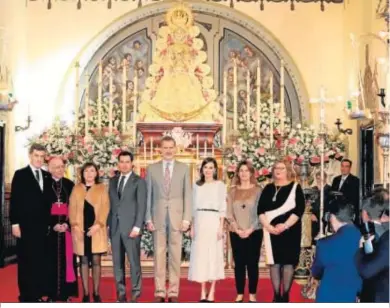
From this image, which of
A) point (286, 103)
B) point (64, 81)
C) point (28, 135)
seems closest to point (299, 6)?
point (286, 103)

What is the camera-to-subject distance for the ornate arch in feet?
41.4

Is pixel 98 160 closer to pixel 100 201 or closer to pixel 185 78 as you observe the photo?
pixel 100 201

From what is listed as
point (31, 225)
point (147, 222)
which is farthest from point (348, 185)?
point (31, 225)

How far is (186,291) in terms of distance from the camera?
318 inches

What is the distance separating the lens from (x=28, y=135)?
12305 mm

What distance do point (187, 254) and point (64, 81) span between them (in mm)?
4547

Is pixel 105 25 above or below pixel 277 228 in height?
above

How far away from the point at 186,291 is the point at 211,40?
5.59 m

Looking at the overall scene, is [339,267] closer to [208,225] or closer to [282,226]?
[282,226]

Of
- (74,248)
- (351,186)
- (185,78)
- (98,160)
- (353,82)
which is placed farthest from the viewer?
(353,82)

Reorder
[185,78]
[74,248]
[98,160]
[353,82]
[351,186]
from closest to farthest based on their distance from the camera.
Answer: [74,248], [98,160], [351,186], [185,78], [353,82]

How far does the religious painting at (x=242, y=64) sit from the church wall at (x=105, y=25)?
1.27ft

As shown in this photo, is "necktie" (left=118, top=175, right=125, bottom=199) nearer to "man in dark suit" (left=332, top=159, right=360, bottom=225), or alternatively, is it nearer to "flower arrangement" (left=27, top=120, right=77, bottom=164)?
"flower arrangement" (left=27, top=120, right=77, bottom=164)

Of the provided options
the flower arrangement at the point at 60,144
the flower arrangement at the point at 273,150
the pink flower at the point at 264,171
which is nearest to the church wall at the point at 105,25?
the flower arrangement at the point at 60,144
